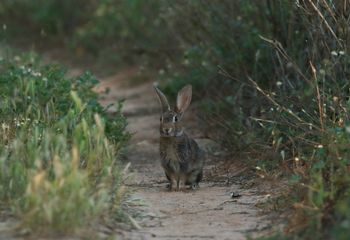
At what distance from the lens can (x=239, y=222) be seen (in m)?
6.04

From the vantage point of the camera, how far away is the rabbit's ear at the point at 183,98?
7656 millimetres

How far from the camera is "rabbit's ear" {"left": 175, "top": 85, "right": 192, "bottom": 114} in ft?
25.1

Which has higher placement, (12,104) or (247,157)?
(12,104)

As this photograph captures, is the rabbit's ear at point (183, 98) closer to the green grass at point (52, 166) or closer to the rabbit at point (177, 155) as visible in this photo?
the rabbit at point (177, 155)

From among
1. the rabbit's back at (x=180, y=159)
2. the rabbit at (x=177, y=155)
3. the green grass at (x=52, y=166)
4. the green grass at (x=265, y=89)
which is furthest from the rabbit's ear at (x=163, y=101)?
the green grass at (x=52, y=166)

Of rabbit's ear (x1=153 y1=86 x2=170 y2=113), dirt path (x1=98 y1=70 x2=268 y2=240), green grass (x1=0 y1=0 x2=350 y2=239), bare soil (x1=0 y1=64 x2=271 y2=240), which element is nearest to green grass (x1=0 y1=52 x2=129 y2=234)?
green grass (x1=0 y1=0 x2=350 y2=239)

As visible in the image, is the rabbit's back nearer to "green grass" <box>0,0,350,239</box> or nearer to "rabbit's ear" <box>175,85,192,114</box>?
"rabbit's ear" <box>175,85,192,114</box>

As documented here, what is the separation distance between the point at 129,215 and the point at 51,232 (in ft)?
3.02

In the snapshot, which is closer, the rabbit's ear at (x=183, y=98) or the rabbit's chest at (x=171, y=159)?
the rabbit's chest at (x=171, y=159)

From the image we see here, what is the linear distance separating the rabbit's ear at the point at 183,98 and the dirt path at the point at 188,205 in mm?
657

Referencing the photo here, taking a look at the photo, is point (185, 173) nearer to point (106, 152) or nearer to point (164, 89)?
point (106, 152)

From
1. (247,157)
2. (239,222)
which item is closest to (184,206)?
(239,222)

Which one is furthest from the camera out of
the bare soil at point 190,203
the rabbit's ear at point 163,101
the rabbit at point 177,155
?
the rabbit's ear at point 163,101

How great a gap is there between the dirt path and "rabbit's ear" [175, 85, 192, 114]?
66cm
